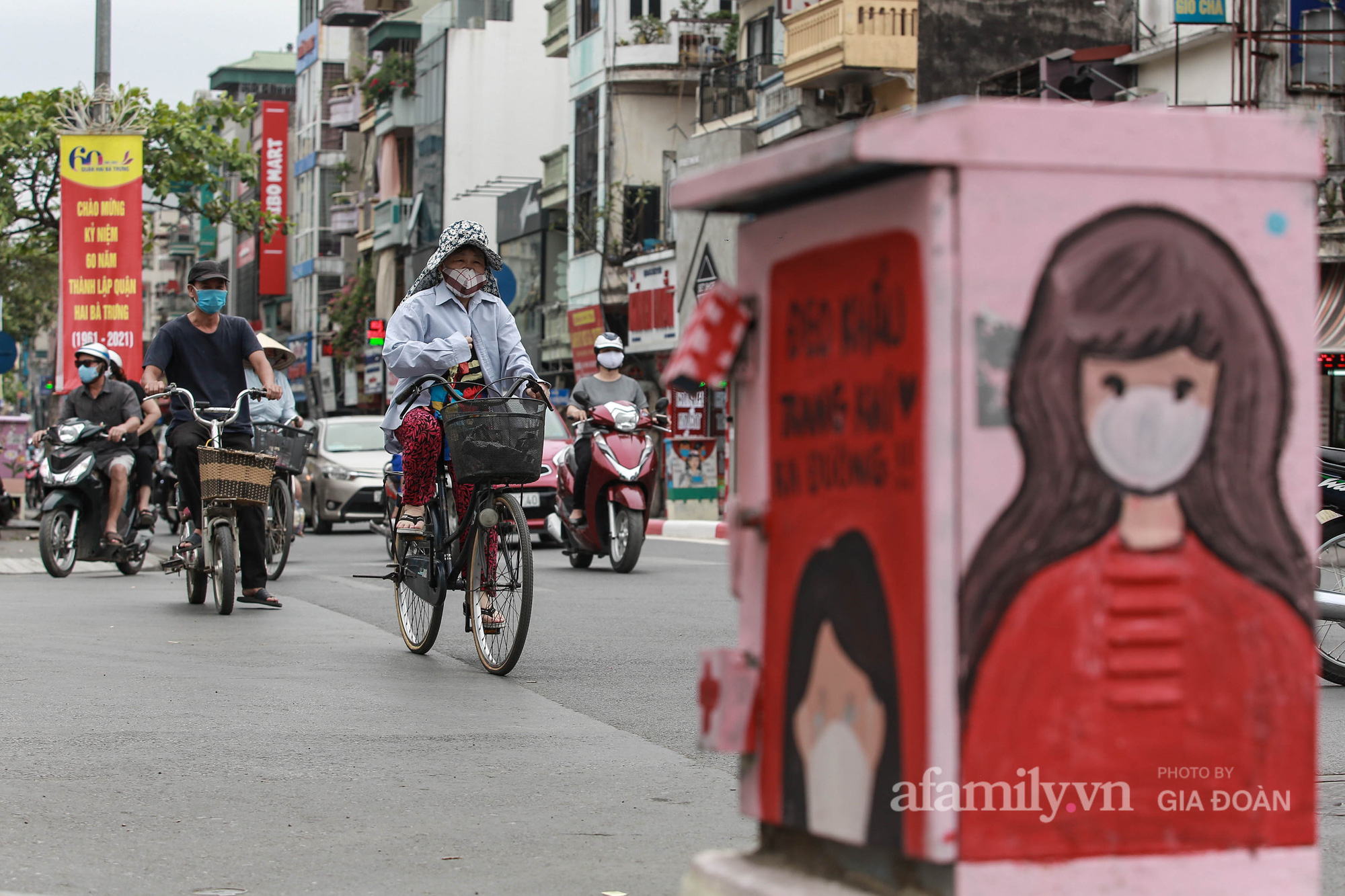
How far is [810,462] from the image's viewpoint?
2.92 meters

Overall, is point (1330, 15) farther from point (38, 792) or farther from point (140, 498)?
point (38, 792)

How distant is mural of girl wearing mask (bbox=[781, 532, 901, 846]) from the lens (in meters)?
2.69

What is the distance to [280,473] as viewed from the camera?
14.7 meters

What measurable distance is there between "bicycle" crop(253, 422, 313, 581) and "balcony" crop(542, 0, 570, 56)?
122ft

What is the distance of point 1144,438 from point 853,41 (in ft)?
114

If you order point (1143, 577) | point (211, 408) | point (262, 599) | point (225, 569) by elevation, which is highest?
point (211, 408)

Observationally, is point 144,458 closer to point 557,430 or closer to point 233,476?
point 233,476

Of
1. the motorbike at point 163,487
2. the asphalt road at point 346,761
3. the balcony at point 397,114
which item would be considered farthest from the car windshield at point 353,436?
the balcony at point 397,114

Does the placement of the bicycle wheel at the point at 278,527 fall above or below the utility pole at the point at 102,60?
below

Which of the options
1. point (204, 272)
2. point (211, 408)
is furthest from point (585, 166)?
point (211, 408)

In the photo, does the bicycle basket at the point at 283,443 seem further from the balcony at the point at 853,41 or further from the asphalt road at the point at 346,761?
the balcony at the point at 853,41

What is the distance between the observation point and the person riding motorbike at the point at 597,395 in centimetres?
1529

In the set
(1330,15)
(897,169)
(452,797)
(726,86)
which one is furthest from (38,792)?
(726,86)

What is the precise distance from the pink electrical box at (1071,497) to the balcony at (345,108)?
246 feet
